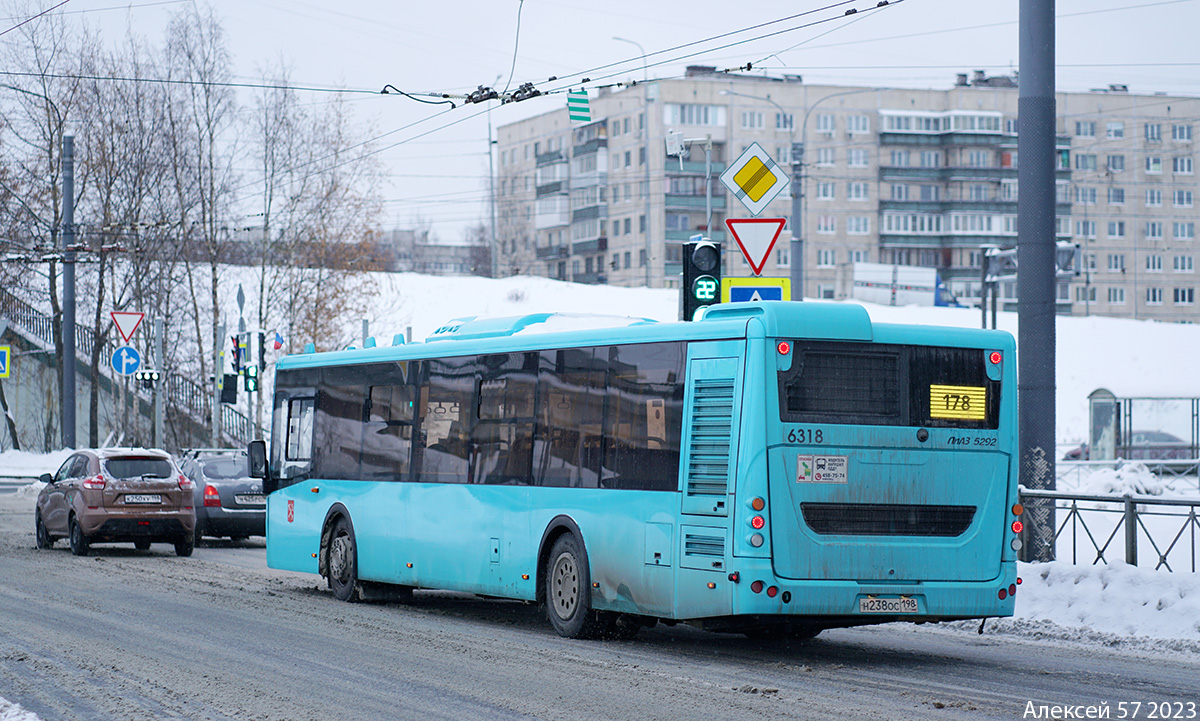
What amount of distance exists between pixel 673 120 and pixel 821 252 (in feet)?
49.4

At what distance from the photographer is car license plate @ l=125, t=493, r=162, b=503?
22.4 metres

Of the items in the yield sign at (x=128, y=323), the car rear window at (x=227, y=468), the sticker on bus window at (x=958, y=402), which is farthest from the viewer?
the yield sign at (x=128, y=323)

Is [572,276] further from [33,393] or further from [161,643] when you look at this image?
[161,643]

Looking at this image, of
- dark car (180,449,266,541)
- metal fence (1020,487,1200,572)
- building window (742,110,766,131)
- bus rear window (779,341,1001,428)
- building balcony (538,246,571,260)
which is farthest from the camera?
building balcony (538,246,571,260)

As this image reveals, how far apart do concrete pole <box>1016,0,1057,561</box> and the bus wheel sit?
23.3 ft

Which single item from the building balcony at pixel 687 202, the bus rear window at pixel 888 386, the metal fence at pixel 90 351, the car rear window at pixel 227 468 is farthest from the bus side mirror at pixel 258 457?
the building balcony at pixel 687 202

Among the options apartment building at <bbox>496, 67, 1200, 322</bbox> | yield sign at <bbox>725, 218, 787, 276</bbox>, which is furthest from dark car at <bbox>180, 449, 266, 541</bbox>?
apartment building at <bbox>496, 67, 1200, 322</bbox>

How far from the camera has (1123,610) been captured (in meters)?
13.6

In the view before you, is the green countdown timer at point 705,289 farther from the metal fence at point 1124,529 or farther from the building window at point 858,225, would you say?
the building window at point 858,225

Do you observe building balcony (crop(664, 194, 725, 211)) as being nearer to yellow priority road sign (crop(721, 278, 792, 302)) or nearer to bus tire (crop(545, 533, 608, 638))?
yellow priority road sign (crop(721, 278, 792, 302))

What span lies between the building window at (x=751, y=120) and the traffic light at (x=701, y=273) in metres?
83.4

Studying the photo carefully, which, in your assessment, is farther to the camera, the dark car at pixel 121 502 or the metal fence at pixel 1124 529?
the dark car at pixel 121 502

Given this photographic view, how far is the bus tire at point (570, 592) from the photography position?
41.3ft

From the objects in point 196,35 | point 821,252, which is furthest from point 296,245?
point 821,252
